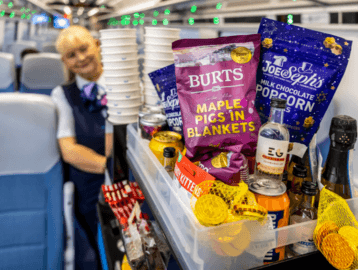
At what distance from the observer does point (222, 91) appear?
2.66 ft

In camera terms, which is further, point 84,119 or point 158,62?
point 84,119

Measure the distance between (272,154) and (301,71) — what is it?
0.83 feet

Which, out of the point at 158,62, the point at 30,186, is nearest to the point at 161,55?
the point at 158,62

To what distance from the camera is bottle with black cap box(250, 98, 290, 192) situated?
0.74 m

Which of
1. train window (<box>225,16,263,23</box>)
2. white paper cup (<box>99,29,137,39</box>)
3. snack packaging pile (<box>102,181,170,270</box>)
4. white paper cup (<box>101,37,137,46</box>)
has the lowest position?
snack packaging pile (<box>102,181,170,270</box>)

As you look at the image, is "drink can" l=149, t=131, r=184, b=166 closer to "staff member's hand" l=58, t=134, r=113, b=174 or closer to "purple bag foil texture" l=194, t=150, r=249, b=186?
"purple bag foil texture" l=194, t=150, r=249, b=186

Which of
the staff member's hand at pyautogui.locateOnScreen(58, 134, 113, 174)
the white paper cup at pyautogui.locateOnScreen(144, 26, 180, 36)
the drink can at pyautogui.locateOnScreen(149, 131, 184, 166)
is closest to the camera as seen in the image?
the drink can at pyautogui.locateOnScreen(149, 131, 184, 166)

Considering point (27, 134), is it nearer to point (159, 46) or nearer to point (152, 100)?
point (152, 100)

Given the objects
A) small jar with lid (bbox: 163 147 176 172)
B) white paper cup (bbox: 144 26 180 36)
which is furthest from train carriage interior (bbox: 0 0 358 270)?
small jar with lid (bbox: 163 147 176 172)

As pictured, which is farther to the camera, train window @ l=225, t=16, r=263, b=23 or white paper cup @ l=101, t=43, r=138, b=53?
train window @ l=225, t=16, r=263, b=23

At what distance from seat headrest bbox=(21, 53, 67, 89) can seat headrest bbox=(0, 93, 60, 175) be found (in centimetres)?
278

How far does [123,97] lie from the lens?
1.39 m

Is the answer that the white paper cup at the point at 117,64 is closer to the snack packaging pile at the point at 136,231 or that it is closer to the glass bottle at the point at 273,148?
the snack packaging pile at the point at 136,231

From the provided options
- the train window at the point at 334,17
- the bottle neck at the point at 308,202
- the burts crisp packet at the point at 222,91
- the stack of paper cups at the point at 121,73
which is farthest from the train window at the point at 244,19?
the bottle neck at the point at 308,202
